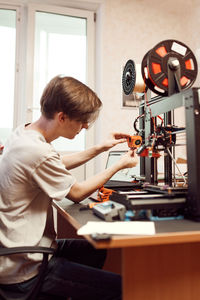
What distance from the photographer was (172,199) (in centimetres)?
103

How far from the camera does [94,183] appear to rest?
1.25 metres

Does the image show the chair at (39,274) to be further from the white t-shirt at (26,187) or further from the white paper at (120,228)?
the white paper at (120,228)

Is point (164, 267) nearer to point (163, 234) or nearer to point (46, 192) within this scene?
point (163, 234)

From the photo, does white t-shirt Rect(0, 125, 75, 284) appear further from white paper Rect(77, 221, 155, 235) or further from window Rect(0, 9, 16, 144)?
window Rect(0, 9, 16, 144)

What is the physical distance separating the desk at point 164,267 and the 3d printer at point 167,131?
0.08m

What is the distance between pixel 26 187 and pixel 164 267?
0.56 m

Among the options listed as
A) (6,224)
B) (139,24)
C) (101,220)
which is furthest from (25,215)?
(139,24)

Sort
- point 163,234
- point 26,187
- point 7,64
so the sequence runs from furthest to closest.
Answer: point 7,64, point 26,187, point 163,234

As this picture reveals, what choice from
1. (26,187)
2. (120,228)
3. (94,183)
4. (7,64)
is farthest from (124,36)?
(120,228)

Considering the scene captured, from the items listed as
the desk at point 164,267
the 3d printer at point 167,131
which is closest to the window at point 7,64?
the 3d printer at point 167,131

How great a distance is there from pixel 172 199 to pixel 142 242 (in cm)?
30

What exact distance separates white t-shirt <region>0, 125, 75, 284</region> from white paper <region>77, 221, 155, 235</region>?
0.65 feet

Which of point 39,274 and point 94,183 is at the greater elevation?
point 94,183

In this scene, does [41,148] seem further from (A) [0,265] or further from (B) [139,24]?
(B) [139,24]
